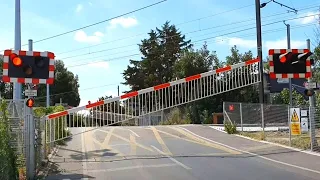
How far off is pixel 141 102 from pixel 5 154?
800 centimetres

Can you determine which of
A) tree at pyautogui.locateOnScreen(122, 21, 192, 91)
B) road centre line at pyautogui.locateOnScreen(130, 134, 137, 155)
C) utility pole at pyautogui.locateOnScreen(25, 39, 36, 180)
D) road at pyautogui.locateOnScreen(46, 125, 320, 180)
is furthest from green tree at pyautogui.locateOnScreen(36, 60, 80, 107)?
utility pole at pyautogui.locateOnScreen(25, 39, 36, 180)

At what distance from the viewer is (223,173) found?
12.4 meters

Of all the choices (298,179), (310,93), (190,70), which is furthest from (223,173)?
(190,70)

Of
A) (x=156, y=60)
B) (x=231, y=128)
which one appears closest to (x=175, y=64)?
(x=156, y=60)

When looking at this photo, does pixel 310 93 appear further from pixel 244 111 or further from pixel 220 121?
pixel 220 121

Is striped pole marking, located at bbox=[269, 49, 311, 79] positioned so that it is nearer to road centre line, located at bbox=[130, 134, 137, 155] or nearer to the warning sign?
the warning sign

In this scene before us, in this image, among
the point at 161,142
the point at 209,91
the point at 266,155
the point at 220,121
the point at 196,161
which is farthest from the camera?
the point at 220,121

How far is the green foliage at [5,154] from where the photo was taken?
891 cm

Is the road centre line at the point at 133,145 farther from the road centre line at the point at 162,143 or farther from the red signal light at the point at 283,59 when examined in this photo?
the red signal light at the point at 283,59

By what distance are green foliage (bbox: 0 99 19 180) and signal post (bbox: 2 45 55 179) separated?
1.01 meters

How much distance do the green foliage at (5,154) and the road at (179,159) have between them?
206 centimetres

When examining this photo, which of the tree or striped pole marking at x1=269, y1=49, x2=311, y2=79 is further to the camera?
the tree

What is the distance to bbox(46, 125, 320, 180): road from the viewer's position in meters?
12.3

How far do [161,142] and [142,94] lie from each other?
480 centimetres
